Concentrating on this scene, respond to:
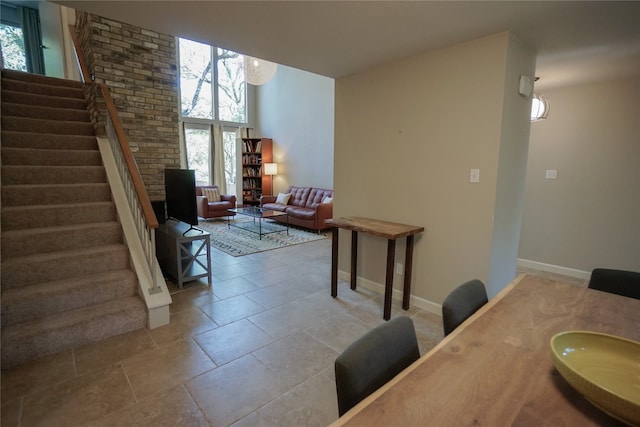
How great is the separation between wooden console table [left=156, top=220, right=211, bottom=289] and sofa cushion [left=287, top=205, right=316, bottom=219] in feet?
8.83

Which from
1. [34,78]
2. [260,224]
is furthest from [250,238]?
[34,78]

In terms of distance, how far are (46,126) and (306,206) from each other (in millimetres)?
4473

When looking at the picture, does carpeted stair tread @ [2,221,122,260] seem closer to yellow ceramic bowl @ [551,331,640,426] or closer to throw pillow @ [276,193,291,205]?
yellow ceramic bowl @ [551,331,640,426]

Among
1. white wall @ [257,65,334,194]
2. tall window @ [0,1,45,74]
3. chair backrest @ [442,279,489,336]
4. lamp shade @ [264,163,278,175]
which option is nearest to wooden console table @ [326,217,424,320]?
chair backrest @ [442,279,489,336]

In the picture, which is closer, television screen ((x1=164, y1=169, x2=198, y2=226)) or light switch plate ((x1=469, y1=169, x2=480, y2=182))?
light switch plate ((x1=469, y1=169, x2=480, y2=182))

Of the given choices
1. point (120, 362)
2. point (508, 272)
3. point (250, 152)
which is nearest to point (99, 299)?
point (120, 362)

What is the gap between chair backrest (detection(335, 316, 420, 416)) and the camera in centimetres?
94

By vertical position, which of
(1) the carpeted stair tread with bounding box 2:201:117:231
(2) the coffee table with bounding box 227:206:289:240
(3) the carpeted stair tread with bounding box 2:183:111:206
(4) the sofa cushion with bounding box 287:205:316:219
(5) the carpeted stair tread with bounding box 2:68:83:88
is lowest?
(2) the coffee table with bounding box 227:206:289:240

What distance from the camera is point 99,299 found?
256 centimetres

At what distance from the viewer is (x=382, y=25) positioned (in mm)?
2156

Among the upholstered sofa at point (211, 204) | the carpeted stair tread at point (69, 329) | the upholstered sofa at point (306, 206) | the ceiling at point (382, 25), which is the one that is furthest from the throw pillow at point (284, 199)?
the carpeted stair tread at point (69, 329)

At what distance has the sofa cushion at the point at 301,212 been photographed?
618 centimetres

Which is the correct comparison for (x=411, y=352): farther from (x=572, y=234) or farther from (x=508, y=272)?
(x=572, y=234)

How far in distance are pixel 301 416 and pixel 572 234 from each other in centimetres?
391
